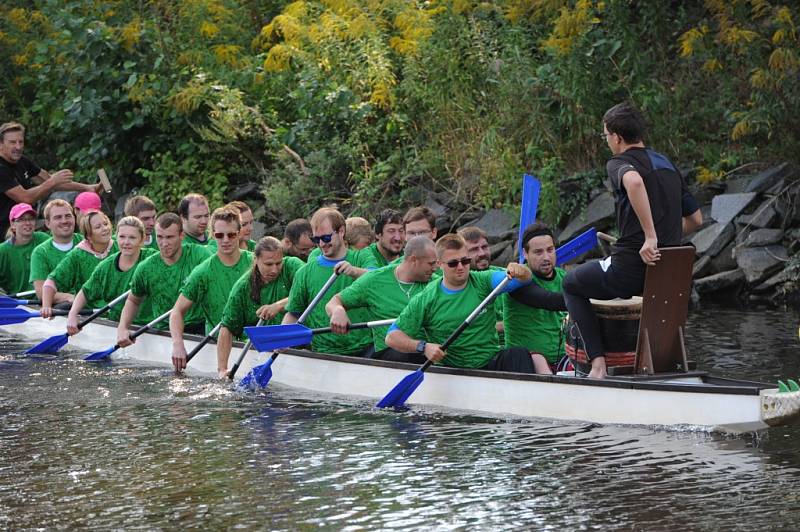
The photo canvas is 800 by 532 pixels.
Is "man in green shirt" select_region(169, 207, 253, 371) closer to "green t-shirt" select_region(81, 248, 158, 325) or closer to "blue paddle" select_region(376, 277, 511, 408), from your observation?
"green t-shirt" select_region(81, 248, 158, 325)

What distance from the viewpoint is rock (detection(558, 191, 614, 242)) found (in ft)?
46.4

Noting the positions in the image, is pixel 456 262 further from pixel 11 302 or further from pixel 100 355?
pixel 11 302

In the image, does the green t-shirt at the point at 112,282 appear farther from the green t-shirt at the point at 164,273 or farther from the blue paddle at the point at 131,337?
the green t-shirt at the point at 164,273

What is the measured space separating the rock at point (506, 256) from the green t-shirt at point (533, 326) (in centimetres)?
609

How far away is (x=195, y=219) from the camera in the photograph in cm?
1084

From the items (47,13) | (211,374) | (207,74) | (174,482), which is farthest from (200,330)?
(47,13)

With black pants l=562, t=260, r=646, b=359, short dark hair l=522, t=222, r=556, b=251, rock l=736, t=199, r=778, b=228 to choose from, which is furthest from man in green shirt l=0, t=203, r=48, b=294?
black pants l=562, t=260, r=646, b=359

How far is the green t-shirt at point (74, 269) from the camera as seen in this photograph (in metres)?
11.6

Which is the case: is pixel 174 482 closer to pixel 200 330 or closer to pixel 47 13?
pixel 200 330

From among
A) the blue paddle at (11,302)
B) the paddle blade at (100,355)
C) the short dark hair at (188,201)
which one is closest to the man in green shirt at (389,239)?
the short dark hair at (188,201)

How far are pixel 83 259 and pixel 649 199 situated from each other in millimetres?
→ 6188

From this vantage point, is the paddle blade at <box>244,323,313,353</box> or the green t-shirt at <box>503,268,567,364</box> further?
the paddle blade at <box>244,323,313,353</box>

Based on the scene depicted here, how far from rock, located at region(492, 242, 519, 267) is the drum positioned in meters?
6.87

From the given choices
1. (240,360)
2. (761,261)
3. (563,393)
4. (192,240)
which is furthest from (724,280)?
(563,393)
